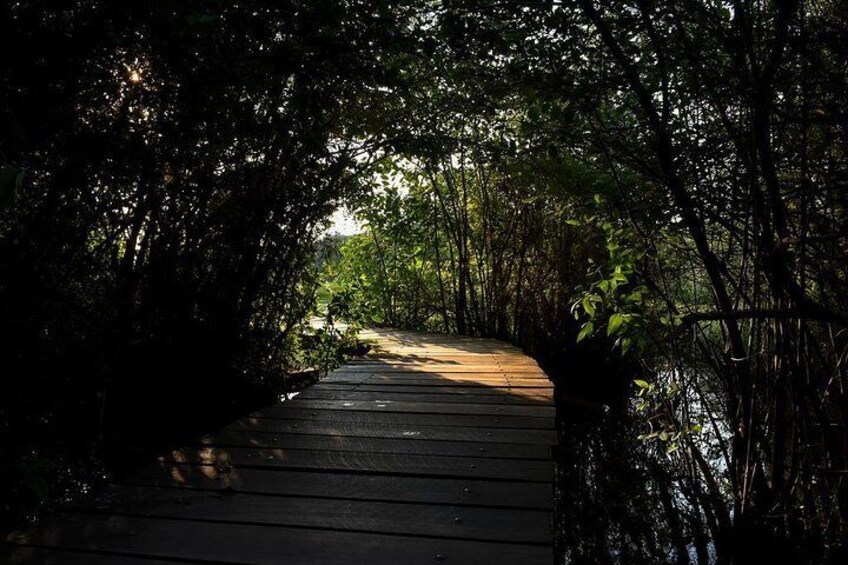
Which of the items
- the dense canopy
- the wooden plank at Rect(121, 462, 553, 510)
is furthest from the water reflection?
the wooden plank at Rect(121, 462, 553, 510)

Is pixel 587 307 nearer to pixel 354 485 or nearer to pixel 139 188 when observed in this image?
pixel 354 485

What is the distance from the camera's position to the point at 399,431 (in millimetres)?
2463

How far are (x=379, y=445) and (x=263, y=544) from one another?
0.84 metres

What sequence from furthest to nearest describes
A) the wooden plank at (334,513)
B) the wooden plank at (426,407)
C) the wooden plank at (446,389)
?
the wooden plank at (446,389), the wooden plank at (426,407), the wooden plank at (334,513)

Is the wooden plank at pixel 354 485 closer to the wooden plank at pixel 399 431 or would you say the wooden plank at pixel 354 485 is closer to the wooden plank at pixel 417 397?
the wooden plank at pixel 399 431

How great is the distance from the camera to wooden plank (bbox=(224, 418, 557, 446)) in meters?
2.35

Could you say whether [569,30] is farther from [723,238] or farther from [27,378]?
[27,378]

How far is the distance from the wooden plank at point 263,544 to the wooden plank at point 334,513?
42 mm

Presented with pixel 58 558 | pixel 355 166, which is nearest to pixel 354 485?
pixel 58 558

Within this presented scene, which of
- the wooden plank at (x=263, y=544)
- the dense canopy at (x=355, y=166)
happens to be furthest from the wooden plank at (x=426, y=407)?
the wooden plank at (x=263, y=544)

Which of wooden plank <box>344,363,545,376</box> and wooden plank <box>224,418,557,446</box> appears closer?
wooden plank <box>224,418,557,446</box>

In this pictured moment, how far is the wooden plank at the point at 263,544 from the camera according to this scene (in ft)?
4.55

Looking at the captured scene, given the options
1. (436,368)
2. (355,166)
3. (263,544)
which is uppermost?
(355,166)

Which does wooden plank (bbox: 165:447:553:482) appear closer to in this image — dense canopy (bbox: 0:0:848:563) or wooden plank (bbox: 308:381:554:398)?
dense canopy (bbox: 0:0:848:563)
